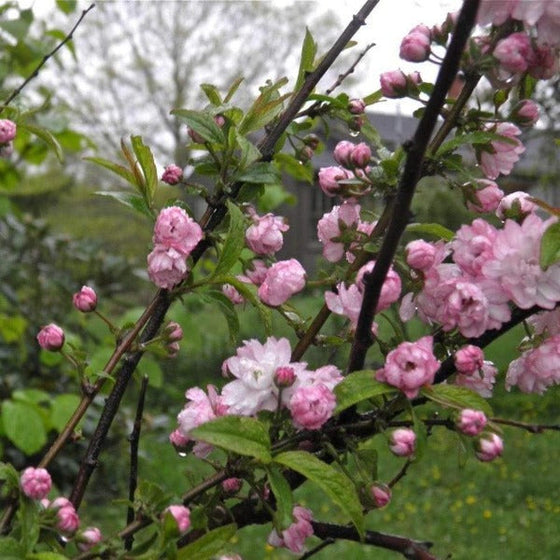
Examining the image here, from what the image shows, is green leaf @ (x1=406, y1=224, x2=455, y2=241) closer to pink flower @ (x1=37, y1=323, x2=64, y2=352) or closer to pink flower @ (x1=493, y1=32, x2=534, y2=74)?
pink flower @ (x1=493, y1=32, x2=534, y2=74)

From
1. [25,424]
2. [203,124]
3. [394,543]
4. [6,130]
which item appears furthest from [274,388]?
[25,424]

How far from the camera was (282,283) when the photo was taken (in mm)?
625

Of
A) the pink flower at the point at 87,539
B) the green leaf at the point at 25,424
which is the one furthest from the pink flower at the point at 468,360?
the green leaf at the point at 25,424

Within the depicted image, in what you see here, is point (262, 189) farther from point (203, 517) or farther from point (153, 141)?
point (153, 141)

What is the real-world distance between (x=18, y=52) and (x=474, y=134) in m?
1.53

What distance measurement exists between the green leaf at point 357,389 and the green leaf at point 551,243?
115mm

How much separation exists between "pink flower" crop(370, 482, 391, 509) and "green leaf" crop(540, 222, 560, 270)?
0.17 meters

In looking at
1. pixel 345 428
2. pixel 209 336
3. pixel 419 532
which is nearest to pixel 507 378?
pixel 345 428

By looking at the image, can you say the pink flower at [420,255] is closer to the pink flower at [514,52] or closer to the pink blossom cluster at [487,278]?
the pink blossom cluster at [487,278]

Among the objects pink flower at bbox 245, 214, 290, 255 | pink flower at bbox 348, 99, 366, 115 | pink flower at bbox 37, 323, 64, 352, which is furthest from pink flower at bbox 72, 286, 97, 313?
pink flower at bbox 348, 99, 366, 115

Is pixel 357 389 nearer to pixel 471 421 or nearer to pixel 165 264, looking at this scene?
pixel 471 421

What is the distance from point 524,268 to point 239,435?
195 millimetres

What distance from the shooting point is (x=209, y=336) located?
811 centimetres

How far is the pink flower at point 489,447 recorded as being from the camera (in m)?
0.53
